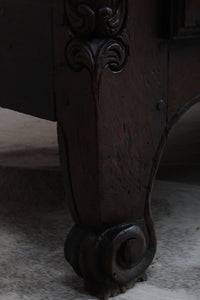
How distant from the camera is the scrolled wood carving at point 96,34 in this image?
0.86 m

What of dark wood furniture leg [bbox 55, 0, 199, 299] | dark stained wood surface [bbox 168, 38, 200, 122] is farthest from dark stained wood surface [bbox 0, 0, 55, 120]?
dark stained wood surface [bbox 168, 38, 200, 122]

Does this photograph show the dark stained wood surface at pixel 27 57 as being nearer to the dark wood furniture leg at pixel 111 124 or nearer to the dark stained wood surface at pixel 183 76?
the dark wood furniture leg at pixel 111 124

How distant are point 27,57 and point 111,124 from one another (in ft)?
0.92

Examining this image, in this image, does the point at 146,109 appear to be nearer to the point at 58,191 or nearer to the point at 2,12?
the point at 2,12

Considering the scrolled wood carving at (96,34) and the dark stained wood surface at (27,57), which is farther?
the dark stained wood surface at (27,57)

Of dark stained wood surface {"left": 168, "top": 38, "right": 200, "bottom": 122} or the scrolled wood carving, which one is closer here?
the scrolled wood carving

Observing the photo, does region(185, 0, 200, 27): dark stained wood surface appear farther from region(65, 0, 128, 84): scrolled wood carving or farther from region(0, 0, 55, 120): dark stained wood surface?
region(0, 0, 55, 120): dark stained wood surface

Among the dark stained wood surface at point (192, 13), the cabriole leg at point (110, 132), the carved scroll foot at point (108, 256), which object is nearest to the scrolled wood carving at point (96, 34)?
the cabriole leg at point (110, 132)

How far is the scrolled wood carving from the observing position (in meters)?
0.86

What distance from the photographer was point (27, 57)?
1.11m

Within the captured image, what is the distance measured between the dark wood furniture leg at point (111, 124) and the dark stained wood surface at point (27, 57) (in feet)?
0.31

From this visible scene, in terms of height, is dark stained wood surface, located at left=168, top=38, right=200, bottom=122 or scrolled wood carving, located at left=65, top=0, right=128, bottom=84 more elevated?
scrolled wood carving, located at left=65, top=0, right=128, bottom=84

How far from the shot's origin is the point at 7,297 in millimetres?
970

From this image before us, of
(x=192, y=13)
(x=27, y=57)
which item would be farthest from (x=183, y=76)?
(x=27, y=57)
